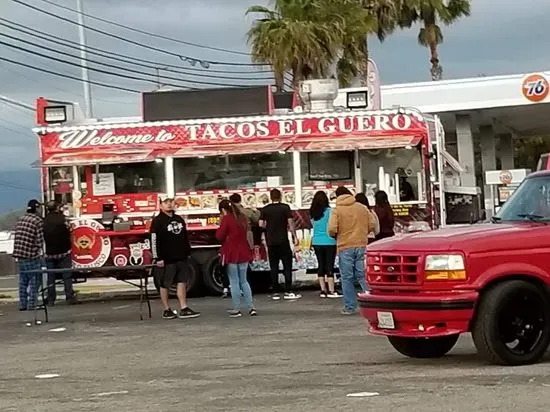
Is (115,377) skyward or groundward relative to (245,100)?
groundward

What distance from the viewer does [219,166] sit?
2123 centimetres

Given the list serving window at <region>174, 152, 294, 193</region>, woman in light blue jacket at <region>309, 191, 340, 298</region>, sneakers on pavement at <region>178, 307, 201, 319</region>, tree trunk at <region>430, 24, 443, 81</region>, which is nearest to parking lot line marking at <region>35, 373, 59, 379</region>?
sneakers on pavement at <region>178, 307, 201, 319</region>

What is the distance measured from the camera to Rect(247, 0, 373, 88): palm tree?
31.2m

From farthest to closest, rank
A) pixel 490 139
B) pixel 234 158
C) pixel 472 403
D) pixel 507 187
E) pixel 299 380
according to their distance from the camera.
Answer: pixel 490 139
pixel 507 187
pixel 234 158
pixel 299 380
pixel 472 403

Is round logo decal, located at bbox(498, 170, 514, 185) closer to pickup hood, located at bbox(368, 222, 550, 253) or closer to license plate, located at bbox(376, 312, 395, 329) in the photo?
pickup hood, located at bbox(368, 222, 550, 253)

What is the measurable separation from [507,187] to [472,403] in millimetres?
21653

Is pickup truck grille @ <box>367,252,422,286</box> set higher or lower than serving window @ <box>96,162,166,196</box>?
lower

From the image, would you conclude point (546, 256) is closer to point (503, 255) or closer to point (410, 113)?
point (503, 255)

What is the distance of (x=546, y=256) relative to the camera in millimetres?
10508

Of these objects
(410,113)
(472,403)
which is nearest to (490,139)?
(410,113)

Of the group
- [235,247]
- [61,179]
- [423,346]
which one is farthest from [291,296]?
[423,346]

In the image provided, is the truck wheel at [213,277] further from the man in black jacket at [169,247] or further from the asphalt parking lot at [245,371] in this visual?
the asphalt parking lot at [245,371]

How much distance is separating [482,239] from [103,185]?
11.9 metres

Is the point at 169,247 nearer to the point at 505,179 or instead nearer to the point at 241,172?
the point at 241,172
